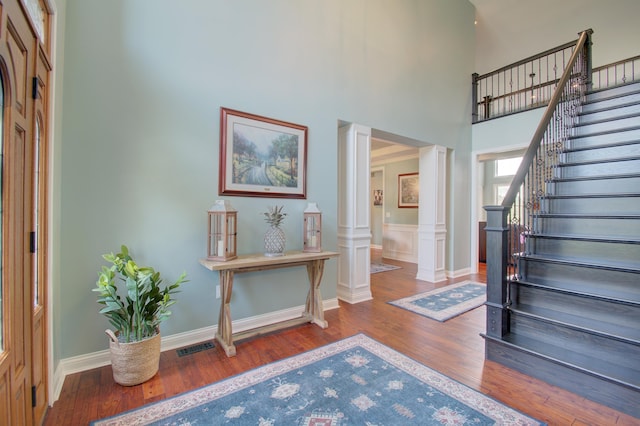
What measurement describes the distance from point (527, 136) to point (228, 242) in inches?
210

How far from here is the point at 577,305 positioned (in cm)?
225

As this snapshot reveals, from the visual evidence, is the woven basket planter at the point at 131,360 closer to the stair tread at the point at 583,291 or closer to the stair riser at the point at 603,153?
the stair tread at the point at 583,291

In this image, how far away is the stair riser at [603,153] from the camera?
3.11 meters

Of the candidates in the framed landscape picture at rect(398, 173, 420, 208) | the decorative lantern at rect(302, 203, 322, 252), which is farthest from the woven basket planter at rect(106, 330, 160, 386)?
the framed landscape picture at rect(398, 173, 420, 208)

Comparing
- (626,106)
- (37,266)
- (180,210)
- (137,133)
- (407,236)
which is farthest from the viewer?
(407,236)

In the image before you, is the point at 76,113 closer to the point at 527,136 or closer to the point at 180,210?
the point at 180,210

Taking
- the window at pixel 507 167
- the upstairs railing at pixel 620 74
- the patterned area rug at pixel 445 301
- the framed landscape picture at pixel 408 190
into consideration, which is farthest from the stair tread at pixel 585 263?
the window at pixel 507 167

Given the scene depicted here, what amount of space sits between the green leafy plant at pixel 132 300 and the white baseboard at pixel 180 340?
0.37 meters

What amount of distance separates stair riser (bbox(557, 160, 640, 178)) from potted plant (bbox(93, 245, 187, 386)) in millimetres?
4313

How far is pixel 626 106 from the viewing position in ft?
11.5

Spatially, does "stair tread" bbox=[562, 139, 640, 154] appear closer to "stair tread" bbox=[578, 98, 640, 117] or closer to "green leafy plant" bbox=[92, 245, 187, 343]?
"stair tread" bbox=[578, 98, 640, 117]

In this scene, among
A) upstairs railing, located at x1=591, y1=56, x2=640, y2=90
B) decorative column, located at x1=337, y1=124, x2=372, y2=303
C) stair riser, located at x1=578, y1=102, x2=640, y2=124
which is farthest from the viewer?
upstairs railing, located at x1=591, y1=56, x2=640, y2=90

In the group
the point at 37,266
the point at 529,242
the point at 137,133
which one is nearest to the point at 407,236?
Answer: the point at 529,242

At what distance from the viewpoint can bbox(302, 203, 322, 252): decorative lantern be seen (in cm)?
314
